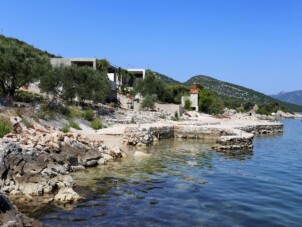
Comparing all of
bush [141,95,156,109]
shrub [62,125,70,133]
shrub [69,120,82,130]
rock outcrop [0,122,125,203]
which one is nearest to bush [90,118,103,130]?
shrub [69,120,82,130]

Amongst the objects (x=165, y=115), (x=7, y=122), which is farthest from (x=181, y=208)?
(x=165, y=115)

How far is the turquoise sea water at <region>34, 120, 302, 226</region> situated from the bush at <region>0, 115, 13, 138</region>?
617 cm

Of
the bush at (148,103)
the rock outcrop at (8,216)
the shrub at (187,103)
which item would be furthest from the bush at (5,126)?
the shrub at (187,103)

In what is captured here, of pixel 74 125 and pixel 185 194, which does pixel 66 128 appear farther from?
pixel 185 194

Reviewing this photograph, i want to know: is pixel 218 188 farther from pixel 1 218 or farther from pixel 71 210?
pixel 1 218

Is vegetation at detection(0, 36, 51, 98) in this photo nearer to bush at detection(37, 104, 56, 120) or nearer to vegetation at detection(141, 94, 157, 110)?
bush at detection(37, 104, 56, 120)

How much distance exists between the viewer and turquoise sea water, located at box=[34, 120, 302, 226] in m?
12.4

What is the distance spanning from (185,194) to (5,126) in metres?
12.8

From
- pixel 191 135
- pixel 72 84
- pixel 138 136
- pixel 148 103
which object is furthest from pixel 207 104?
pixel 138 136

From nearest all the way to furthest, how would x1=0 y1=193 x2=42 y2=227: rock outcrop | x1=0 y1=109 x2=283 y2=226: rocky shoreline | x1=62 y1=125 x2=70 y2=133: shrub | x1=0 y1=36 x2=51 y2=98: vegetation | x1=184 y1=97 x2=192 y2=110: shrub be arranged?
1. x1=0 y1=193 x2=42 y2=227: rock outcrop
2. x1=0 y1=109 x2=283 y2=226: rocky shoreline
3. x1=62 y1=125 x2=70 y2=133: shrub
4. x1=0 y1=36 x2=51 y2=98: vegetation
5. x1=184 y1=97 x2=192 y2=110: shrub

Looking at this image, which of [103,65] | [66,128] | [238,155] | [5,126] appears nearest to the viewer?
[5,126]

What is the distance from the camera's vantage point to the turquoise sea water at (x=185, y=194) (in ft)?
40.7

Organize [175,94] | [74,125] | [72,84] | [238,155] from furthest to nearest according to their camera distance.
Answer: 1. [175,94]
2. [72,84]
3. [74,125]
4. [238,155]

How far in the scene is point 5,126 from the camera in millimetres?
22953
